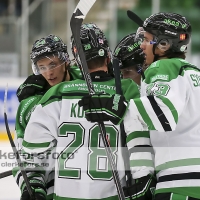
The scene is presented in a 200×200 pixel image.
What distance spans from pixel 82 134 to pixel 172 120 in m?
0.41

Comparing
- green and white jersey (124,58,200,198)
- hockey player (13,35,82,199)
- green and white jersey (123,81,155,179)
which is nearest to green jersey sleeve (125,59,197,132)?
green and white jersey (124,58,200,198)

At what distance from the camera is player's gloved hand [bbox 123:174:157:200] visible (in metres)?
2.06

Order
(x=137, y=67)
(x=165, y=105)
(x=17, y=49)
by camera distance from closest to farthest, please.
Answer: (x=165, y=105) → (x=137, y=67) → (x=17, y=49)

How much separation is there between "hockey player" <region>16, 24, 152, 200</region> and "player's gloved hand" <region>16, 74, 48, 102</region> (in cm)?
62

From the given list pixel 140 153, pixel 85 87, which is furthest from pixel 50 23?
pixel 140 153

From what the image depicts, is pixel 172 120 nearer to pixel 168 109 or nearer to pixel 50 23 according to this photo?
pixel 168 109

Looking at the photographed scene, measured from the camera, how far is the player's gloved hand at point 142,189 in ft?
6.77

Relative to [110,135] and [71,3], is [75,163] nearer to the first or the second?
[110,135]

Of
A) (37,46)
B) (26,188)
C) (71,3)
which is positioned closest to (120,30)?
(71,3)

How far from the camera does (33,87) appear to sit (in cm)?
280

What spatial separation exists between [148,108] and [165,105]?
0.19 ft

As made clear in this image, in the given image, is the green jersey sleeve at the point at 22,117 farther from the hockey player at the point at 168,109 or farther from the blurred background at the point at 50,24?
the blurred background at the point at 50,24

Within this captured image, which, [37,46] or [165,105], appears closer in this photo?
[165,105]

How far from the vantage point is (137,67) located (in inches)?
107
